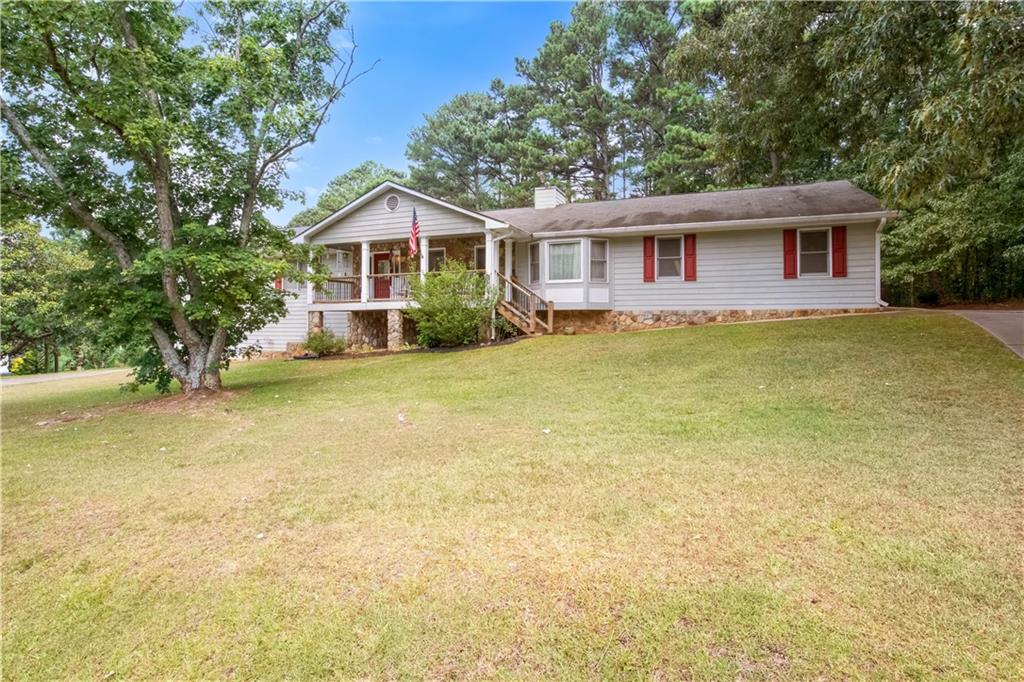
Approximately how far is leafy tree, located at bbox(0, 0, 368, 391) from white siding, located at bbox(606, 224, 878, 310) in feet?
30.8

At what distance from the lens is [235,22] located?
10.3 metres

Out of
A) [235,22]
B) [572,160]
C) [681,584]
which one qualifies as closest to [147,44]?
[235,22]

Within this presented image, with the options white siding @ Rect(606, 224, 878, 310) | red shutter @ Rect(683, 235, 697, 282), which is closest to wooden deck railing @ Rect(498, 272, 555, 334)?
white siding @ Rect(606, 224, 878, 310)

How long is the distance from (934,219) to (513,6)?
14903 millimetres

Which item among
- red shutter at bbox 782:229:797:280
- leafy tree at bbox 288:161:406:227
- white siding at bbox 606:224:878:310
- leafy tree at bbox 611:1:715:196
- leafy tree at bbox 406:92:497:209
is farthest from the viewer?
leafy tree at bbox 288:161:406:227

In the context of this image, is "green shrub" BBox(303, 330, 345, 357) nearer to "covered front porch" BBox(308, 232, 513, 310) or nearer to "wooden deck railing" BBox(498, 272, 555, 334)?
"covered front porch" BBox(308, 232, 513, 310)

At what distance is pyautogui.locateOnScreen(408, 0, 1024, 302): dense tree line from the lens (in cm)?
720

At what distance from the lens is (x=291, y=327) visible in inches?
788

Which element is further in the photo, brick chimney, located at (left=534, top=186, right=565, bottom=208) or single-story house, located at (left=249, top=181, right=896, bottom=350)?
brick chimney, located at (left=534, top=186, right=565, bottom=208)

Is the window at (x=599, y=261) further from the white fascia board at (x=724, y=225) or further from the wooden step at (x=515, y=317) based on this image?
the wooden step at (x=515, y=317)

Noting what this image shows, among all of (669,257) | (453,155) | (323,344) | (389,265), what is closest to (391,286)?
(389,265)

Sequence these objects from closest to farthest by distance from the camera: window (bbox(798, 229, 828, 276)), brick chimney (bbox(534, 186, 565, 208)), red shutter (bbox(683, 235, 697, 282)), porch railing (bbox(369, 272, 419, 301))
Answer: window (bbox(798, 229, 828, 276)), red shutter (bbox(683, 235, 697, 282)), porch railing (bbox(369, 272, 419, 301)), brick chimney (bbox(534, 186, 565, 208))

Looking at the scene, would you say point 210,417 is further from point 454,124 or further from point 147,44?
point 454,124

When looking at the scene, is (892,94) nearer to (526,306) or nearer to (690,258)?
(690,258)
